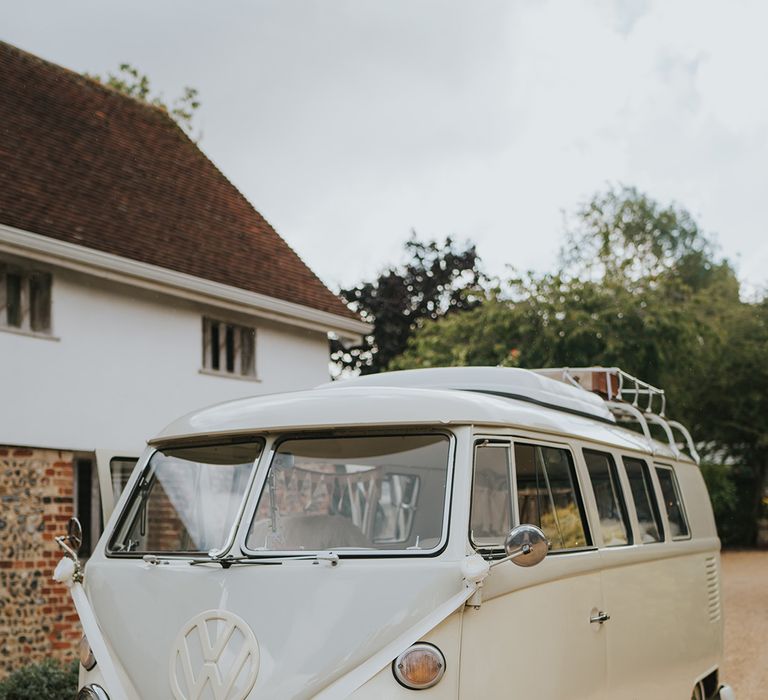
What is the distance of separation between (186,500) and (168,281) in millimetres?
9300

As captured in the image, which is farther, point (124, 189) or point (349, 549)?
point (124, 189)

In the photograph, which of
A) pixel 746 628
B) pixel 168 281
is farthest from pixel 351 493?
pixel 746 628

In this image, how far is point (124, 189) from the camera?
16031 mm

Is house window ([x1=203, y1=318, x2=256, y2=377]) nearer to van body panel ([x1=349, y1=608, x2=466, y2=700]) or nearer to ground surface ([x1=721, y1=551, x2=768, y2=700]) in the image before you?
ground surface ([x1=721, y1=551, x2=768, y2=700])

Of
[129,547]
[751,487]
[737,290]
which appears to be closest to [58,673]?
[129,547]

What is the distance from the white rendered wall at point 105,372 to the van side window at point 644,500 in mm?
7602

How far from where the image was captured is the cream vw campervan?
175 inches

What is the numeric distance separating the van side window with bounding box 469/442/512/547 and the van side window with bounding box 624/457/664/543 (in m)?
1.90

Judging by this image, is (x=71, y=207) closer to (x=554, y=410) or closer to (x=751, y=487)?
(x=554, y=410)

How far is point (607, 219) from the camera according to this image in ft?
168

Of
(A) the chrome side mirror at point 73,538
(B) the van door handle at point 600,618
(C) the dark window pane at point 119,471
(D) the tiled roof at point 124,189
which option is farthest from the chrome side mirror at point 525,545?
(D) the tiled roof at point 124,189

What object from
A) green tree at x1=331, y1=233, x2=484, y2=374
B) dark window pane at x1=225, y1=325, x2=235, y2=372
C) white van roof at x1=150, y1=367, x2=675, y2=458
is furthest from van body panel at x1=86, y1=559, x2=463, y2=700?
green tree at x1=331, y1=233, x2=484, y2=374

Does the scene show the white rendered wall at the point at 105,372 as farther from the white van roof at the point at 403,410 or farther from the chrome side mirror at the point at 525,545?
the chrome side mirror at the point at 525,545

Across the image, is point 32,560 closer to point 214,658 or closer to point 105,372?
point 105,372
